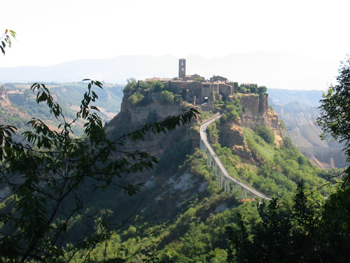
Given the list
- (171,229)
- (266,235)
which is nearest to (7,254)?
(266,235)

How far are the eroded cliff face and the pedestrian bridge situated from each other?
103 inches

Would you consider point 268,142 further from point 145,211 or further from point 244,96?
point 145,211

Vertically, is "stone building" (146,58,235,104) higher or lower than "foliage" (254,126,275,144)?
higher

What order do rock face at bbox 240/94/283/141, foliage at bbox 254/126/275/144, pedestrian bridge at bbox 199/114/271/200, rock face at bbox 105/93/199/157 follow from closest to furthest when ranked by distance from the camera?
1. pedestrian bridge at bbox 199/114/271/200
2. rock face at bbox 105/93/199/157
3. rock face at bbox 240/94/283/141
4. foliage at bbox 254/126/275/144

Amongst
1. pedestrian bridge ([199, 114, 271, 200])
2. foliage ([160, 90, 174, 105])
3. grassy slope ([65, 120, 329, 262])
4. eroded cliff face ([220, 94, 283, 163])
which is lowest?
grassy slope ([65, 120, 329, 262])

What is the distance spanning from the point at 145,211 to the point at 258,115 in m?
22.9

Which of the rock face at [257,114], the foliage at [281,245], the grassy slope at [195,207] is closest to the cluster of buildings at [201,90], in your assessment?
the rock face at [257,114]

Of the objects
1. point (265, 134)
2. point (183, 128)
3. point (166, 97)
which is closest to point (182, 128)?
point (183, 128)

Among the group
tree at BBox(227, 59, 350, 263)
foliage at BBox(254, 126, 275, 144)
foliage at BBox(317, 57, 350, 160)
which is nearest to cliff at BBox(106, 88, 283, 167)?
foliage at BBox(254, 126, 275, 144)

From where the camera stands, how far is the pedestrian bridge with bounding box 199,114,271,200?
3122 centimetres

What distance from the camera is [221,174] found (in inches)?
1332

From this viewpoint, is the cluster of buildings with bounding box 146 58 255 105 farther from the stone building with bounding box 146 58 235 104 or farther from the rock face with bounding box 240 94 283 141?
the rock face with bounding box 240 94 283 141

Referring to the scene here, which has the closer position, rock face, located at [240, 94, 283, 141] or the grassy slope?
the grassy slope

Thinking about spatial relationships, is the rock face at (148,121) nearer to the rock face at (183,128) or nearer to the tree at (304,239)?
the rock face at (183,128)
